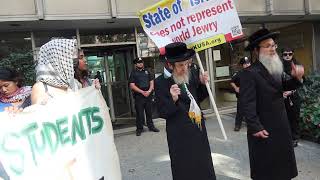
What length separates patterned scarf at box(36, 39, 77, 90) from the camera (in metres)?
2.62

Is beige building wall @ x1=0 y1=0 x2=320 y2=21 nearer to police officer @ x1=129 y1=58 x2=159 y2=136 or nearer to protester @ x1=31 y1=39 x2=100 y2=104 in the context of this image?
police officer @ x1=129 y1=58 x2=159 y2=136

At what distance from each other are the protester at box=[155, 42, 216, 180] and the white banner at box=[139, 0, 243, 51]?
0.76m

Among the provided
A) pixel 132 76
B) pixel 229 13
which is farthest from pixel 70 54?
pixel 132 76

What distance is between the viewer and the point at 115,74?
1038cm

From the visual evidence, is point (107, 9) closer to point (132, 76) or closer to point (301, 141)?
point (132, 76)

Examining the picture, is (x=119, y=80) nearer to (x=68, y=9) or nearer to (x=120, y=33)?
(x=120, y=33)

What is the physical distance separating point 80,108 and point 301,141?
5082 mm

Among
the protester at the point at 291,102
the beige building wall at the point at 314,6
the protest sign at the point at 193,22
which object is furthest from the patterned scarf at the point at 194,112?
the beige building wall at the point at 314,6

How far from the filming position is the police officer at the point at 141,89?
27.5 ft

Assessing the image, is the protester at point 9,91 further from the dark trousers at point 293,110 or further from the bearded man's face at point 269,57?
the dark trousers at point 293,110

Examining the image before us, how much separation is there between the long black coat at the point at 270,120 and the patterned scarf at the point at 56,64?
181 centimetres

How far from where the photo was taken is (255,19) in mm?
11258

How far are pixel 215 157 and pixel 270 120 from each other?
8.57 ft

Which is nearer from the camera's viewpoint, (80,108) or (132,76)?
(80,108)
